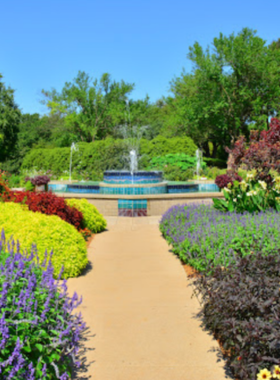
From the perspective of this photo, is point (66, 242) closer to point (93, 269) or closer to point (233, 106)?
point (93, 269)

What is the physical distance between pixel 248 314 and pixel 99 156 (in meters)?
20.6

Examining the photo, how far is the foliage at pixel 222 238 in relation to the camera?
5312mm

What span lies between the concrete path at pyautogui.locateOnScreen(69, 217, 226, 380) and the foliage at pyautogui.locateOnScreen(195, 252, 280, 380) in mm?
283

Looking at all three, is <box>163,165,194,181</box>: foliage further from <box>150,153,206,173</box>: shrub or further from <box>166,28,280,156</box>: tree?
<box>166,28,280,156</box>: tree

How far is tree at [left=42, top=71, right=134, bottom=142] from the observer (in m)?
32.7

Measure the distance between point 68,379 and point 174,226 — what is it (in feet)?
14.7

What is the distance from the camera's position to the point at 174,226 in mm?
7297

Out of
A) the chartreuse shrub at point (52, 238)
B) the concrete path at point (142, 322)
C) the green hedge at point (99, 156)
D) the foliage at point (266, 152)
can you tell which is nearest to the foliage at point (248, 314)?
the concrete path at point (142, 322)

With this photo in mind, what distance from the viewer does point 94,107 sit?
1313 inches

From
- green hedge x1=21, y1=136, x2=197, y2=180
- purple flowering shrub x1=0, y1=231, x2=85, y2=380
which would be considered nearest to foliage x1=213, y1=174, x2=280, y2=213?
purple flowering shrub x1=0, y1=231, x2=85, y2=380

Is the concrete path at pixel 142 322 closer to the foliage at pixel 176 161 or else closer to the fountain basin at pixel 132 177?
the fountain basin at pixel 132 177

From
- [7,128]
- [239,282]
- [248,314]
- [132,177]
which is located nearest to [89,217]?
[132,177]

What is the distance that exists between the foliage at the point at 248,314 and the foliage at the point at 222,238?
688mm

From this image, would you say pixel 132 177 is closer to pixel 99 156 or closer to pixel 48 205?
pixel 48 205
